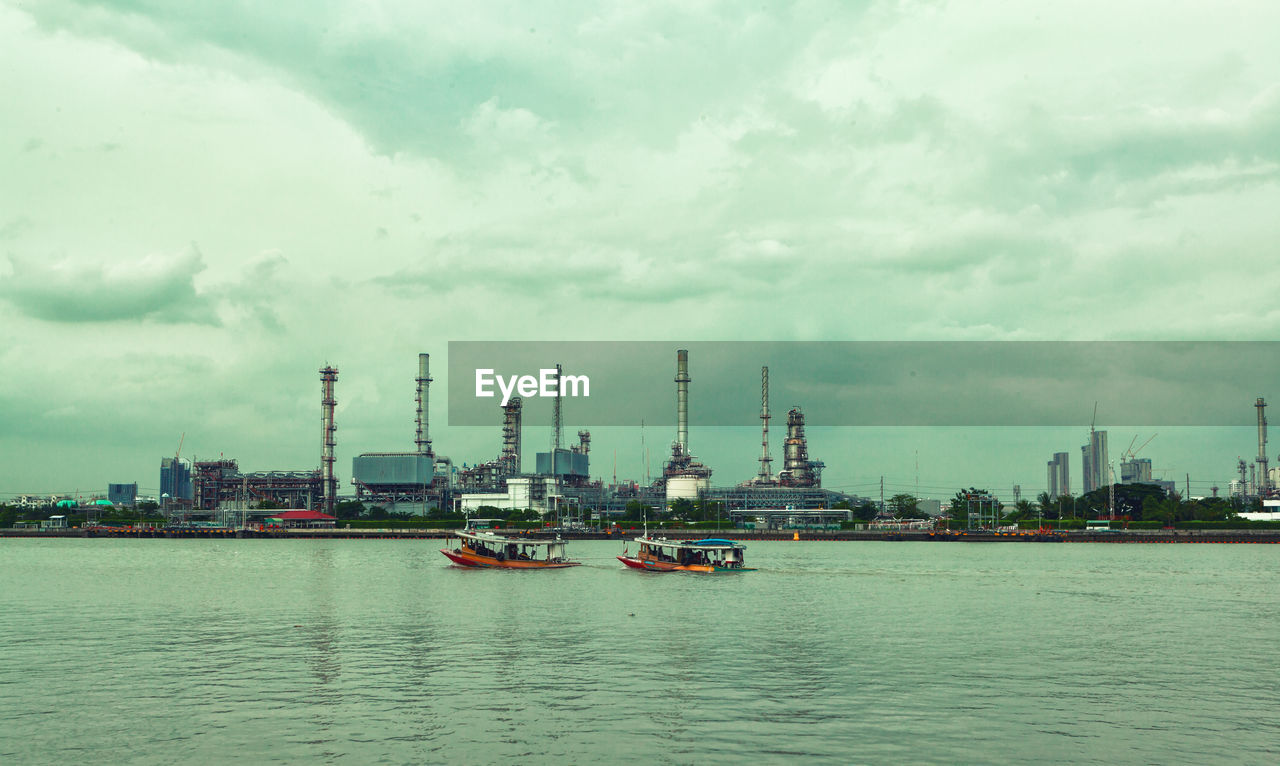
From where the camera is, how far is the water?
110 feet

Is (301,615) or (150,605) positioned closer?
(301,615)

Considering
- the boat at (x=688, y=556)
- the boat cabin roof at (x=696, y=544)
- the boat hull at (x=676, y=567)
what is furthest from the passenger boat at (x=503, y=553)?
Result: the boat cabin roof at (x=696, y=544)

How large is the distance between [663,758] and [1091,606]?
56005mm

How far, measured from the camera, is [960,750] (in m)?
33.0

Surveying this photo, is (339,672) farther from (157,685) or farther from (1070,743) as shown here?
(1070,743)

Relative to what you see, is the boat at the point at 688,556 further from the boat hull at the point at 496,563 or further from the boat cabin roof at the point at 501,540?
the boat cabin roof at the point at 501,540

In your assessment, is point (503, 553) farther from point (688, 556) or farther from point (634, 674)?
point (634, 674)

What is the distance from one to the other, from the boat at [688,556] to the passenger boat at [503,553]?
776 centimetres

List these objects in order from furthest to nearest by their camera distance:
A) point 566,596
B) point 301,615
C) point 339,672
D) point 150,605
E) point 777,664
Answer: point 566,596 → point 150,605 → point 301,615 → point 777,664 → point 339,672

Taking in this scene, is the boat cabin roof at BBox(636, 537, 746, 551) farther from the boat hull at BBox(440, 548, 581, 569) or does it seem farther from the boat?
the boat hull at BBox(440, 548, 581, 569)

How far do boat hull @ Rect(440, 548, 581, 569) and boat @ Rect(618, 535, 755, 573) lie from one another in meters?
7.36

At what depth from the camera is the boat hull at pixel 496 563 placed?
365 ft

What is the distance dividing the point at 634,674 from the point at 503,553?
69.9 metres

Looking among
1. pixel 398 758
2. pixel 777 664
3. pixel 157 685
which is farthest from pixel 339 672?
pixel 777 664
